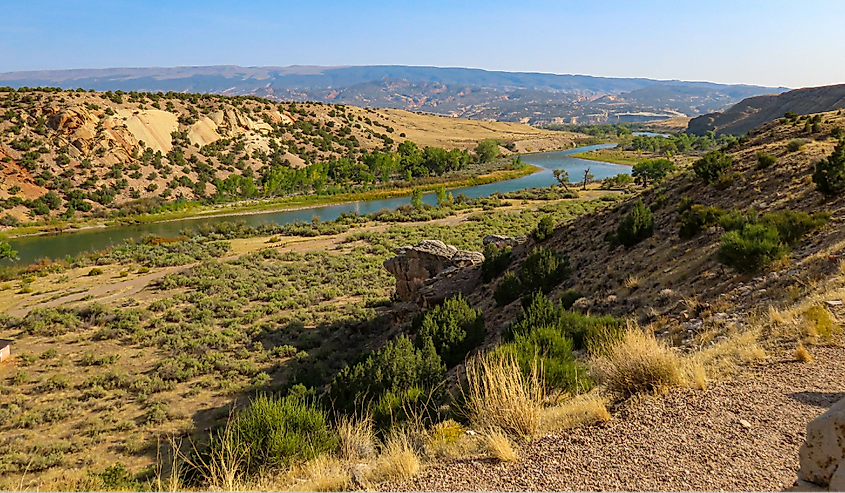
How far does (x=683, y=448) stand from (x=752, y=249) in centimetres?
758

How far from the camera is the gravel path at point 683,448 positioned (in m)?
4.00

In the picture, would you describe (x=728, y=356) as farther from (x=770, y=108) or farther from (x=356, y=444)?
(x=770, y=108)

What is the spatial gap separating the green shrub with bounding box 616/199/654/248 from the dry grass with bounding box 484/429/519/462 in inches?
495

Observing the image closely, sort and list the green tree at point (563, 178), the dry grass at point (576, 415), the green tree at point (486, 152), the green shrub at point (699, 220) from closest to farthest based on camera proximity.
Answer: the dry grass at point (576, 415)
the green shrub at point (699, 220)
the green tree at point (563, 178)
the green tree at point (486, 152)

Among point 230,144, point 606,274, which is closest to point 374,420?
point 606,274

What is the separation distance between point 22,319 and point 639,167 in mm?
77170

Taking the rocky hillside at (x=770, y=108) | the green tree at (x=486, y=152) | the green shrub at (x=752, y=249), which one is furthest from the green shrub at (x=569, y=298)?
the rocky hillside at (x=770, y=108)

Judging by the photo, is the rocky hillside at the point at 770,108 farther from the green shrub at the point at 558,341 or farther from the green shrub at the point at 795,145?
the green shrub at the point at 558,341

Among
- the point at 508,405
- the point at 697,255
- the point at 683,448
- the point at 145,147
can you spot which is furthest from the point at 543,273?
the point at 145,147

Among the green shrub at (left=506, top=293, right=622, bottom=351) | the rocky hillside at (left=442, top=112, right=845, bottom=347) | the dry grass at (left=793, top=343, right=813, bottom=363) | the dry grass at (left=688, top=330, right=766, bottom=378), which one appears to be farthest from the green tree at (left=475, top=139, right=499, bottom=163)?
the dry grass at (left=793, top=343, right=813, bottom=363)

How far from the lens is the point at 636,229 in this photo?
51.6ft

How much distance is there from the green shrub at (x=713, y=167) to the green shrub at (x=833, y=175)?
184 inches

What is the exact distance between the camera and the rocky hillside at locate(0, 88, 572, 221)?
6030 cm

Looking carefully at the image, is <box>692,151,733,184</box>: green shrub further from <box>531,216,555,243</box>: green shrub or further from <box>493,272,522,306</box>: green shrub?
<box>493,272,522,306</box>: green shrub
